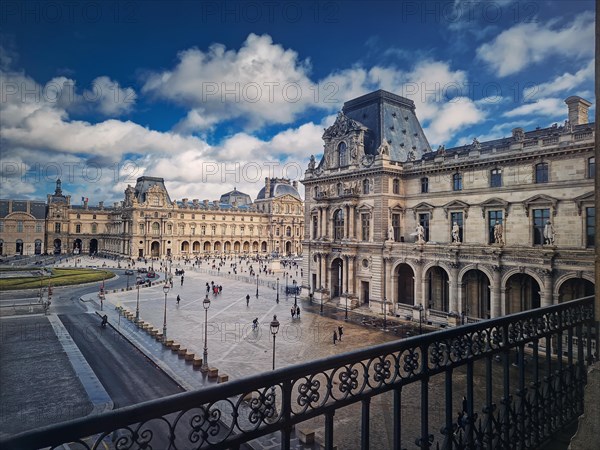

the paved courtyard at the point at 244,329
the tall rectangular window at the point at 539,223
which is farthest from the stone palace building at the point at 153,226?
the tall rectangular window at the point at 539,223

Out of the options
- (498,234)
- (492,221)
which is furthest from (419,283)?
(492,221)

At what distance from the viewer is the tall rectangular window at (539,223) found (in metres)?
28.4

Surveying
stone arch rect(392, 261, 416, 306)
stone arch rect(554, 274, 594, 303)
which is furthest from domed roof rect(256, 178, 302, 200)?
stone arch rect(554, 274, 594, 303)

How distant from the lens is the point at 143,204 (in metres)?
97.3

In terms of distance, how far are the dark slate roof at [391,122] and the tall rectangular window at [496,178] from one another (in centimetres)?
1088

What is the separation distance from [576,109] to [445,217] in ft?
42.5

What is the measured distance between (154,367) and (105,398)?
439cm

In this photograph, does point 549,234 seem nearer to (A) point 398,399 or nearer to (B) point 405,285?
(B) point 405,285

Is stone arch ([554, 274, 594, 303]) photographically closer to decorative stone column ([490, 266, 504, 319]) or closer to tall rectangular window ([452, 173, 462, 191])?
decorative stone column ([490, 266, 504, 319])

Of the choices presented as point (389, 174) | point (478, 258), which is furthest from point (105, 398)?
point (389, 174)

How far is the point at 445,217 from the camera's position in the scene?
3541cm

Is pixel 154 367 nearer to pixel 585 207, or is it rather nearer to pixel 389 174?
pixel 389 174

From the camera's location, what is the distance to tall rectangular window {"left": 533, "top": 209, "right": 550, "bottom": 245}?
28.4 metres

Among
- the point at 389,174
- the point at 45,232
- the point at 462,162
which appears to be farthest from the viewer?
the point at 45,232
